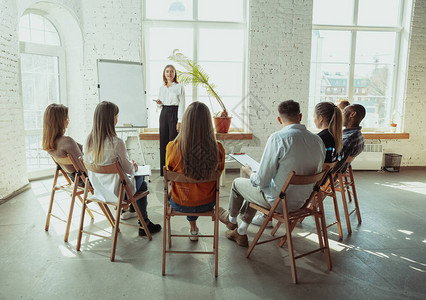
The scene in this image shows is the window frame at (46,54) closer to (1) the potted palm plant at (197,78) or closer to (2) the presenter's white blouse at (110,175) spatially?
(1) the potted palm plant at (197,78)

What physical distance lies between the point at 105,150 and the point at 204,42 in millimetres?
3922

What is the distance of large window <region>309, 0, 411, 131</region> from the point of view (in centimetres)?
620

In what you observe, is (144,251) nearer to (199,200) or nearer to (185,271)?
(185,271)

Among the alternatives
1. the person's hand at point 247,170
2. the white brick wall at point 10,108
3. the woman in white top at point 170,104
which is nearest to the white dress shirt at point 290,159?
the person's hand at point 247,170

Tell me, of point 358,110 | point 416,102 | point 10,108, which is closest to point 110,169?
point 358,110

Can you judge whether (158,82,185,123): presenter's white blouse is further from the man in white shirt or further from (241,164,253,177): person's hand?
the man in white shirt

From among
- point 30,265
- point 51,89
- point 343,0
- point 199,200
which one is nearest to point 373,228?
point 199,200

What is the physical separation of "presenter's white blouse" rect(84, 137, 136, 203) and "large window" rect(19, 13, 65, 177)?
298 cm

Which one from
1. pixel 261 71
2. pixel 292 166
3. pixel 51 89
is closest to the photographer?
pixel 292 166

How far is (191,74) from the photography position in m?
5.48

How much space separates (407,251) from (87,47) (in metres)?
5.22

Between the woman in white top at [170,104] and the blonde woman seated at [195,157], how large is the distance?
248 cm

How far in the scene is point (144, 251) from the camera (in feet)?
9.16

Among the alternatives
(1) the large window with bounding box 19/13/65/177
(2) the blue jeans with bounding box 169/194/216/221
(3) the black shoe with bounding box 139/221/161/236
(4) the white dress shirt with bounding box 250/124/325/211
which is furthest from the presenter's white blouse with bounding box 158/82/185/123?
(4) the white dress shirt with bounding box 250/124/325/211
